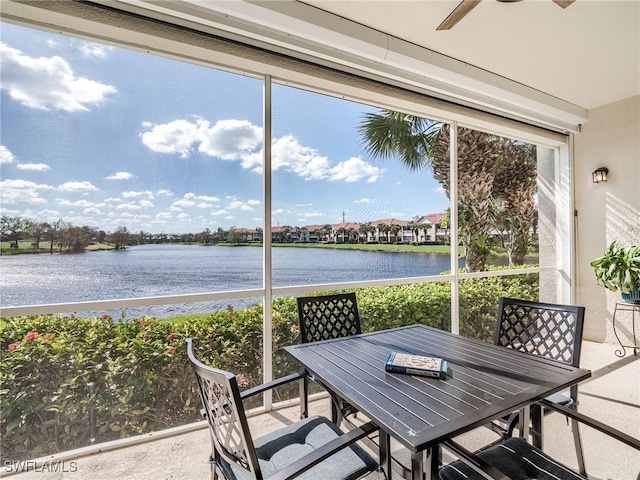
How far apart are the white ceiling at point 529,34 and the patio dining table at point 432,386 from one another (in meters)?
2.34

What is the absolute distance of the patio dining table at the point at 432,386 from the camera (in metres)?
1.12

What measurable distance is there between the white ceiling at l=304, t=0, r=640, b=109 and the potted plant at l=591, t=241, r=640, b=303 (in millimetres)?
1939

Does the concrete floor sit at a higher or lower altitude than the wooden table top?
lower

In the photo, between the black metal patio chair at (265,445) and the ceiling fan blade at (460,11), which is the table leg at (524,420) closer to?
the black metal patio chair at (265,445)

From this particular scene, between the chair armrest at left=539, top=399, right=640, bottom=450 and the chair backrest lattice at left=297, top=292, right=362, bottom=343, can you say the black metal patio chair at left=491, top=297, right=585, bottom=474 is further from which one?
the chair backrest lattice at left=297, top=292, right=362, bottom=343

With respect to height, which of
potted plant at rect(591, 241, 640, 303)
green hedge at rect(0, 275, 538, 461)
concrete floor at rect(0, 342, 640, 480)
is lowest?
concrete floor at rect(0, 342, 640, 480)

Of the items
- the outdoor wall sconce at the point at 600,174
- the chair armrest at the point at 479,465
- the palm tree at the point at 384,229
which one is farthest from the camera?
the outdoor wall sconce at the point at 600,174

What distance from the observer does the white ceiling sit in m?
2.28

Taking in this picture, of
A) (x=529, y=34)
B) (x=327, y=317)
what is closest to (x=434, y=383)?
(x=327, y=317)

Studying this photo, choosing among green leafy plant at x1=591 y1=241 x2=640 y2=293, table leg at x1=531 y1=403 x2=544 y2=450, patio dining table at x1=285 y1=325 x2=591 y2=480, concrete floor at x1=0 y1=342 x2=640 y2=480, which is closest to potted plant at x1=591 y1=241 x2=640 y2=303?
green leafy plant at x1=591 y1=241 x2=640 y2=293

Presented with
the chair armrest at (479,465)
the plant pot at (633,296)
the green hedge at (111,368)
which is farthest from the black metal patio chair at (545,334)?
the plant pot at (633,296)

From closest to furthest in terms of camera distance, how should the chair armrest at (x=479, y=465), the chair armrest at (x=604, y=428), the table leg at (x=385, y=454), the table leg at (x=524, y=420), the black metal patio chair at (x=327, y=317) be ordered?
the chair armrest at (x=479, y=465) < the chair armrest at (x=604, y=428) < the table leg at (x=385, y=454) < the table leg at (x=524, y=420) < the black metal patio chair at (x=327, y=317)

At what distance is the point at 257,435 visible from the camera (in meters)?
2.28

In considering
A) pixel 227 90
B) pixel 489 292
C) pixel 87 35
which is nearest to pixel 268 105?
pixel 227 90
